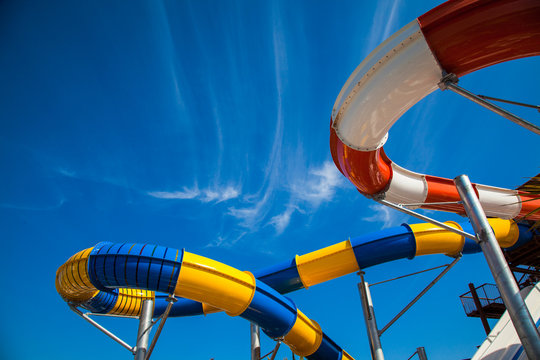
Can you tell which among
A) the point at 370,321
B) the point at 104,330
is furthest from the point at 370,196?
the point at 104,330

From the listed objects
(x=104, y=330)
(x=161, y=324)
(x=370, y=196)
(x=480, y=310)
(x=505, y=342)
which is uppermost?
(x=370, y=196)

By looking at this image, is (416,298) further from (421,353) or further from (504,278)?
(504,278)

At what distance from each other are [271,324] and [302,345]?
1378mm

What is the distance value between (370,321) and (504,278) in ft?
12.3

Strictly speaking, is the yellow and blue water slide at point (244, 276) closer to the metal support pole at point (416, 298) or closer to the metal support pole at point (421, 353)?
the metal support pole at point (416, 298)

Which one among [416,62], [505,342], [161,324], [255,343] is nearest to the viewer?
[416,62]

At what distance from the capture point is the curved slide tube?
11.3 ft

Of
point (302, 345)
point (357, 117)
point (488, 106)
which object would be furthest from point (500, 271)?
point (302, 345)

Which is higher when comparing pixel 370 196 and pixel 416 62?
pixel 370 196

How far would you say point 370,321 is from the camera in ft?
23.9

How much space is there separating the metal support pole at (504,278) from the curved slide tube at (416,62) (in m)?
0.81

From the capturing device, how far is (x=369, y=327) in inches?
283

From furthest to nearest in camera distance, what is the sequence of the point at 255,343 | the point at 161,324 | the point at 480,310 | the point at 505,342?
the point at 480,310, the point at 255,343, the point at 161,324, the point at 505,342

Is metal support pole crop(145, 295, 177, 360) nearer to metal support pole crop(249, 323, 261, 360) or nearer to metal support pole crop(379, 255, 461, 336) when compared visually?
metal support pole crop(249, 323, 261, 360)
